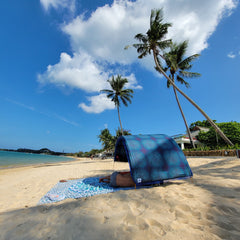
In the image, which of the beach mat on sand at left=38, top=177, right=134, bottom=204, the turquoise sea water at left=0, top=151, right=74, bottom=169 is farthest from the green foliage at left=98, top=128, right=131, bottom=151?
the beach mat on sand at left=38, top=177, right=134, bottom=204

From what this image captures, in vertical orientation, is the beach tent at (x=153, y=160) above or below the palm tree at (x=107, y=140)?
below

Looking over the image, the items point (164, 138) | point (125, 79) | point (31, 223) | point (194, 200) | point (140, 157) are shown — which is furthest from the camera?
point (125, 79)

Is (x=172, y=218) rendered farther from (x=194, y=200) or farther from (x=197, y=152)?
(x=197, y=152)

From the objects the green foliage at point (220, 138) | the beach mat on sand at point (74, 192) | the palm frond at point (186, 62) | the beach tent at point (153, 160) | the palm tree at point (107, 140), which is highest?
the palm frond at point (186, 62)

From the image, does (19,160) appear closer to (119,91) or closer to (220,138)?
(119,91)

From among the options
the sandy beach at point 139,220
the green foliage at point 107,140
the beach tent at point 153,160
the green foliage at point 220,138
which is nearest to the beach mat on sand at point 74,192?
the sandy beach at point 139,220

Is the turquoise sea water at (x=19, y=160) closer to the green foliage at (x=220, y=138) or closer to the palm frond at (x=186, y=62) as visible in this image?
the palm frond at (x=186, y=62)

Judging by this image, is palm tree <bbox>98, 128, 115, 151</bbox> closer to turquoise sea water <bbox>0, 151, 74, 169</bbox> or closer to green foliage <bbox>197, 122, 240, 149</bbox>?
turquoise sea water <bbox>0, 151, 74, 169</bbox>

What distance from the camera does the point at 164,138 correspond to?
5.12 metres

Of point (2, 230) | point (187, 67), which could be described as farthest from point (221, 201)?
point (187, 67)

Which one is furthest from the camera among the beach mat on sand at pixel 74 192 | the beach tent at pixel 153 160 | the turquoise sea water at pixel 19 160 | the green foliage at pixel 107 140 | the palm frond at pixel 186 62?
the green foliage at pixel 107 140

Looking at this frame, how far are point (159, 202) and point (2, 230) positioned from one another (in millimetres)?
2736

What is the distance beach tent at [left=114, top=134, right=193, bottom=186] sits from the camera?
13.0 feet

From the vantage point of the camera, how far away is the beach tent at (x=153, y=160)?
397 cm
